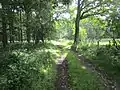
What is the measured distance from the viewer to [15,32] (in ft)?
78.9

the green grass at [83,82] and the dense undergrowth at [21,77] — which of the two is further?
the green grass at [83,82]

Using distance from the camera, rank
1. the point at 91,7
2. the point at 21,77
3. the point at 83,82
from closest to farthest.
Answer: the point at 21,77 < the point at 83,82 < the point at 91,7

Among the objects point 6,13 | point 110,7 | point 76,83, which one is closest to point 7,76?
point 76,83

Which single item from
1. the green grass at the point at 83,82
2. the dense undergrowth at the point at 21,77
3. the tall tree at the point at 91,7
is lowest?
the green grass at the point at 83,82

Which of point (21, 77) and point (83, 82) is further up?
point (21, 77)

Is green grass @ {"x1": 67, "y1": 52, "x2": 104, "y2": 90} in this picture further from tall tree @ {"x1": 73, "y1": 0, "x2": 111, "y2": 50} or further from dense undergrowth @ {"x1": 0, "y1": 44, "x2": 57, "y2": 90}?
tall tree @ {"x1": 73, "y1": 0, "x2": 111, "y2": 50}

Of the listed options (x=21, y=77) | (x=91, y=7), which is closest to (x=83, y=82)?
(x=21, y=77)

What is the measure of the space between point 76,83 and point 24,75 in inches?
139

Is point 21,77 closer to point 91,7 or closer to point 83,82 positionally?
point 83,82

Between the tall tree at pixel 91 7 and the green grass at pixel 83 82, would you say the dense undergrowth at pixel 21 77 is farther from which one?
the tall tree at pixel 91 7

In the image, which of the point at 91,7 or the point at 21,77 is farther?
the point at 91,7

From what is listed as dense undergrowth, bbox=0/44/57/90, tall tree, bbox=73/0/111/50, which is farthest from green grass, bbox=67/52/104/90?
tall tree, bbox=73/0/111/50

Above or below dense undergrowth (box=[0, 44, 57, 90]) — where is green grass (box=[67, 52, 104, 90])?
below

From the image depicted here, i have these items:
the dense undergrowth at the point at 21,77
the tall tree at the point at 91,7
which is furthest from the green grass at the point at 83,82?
the tall tree at the point at 91,7
